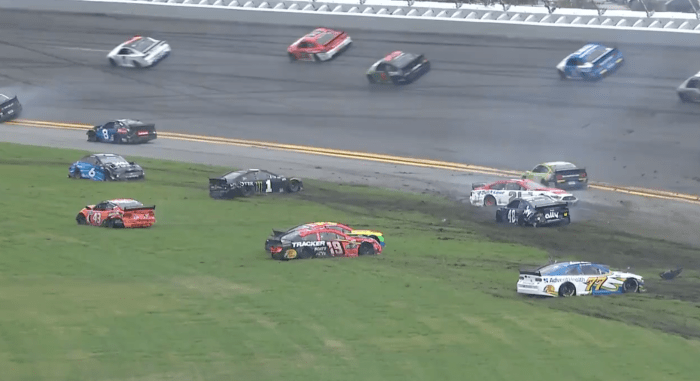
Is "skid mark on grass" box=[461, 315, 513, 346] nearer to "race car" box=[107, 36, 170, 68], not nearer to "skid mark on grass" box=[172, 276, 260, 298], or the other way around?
"skid mark on grass" box=[172, 276, 260, 298]

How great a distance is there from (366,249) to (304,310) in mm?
6454

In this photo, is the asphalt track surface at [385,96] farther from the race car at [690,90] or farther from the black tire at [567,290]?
the black tire at [567,290]

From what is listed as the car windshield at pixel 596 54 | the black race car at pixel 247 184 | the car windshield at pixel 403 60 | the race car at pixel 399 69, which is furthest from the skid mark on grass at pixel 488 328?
the car windshield at pixel 403 60

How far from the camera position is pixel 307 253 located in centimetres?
3497

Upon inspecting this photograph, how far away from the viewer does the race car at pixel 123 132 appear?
56.0 metres

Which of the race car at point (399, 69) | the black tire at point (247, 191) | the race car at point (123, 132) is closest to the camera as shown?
the black tire at point (247, 191)

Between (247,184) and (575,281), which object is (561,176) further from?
(575,281)

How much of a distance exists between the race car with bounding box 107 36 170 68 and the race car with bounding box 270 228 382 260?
Answer: 3328cm

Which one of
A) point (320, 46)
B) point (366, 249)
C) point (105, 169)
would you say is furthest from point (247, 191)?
point (320, 46)

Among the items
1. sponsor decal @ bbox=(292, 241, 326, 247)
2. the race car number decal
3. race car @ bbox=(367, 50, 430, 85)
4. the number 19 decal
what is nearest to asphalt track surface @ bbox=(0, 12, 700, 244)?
race car @ bbox=(367, 50, 430, 85)

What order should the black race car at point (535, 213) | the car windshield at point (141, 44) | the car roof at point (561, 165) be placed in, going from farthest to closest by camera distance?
the car windshield at point (141, 44) → the car roof at point (561, 165) → the black race car at point (535, 213)

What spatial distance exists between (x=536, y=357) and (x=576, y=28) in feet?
114

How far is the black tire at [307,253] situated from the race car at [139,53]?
33.4 m

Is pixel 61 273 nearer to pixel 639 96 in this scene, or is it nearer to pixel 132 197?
pixel 132 197
